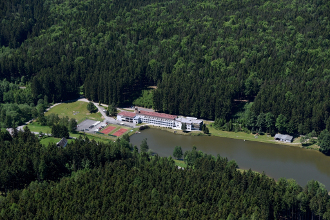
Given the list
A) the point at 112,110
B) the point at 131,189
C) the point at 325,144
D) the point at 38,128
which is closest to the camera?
the point at 131,189

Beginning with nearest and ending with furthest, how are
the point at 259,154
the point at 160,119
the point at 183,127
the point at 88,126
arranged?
the point at 259,154, the point at 183,127, the point at 88,126, the point at 160,119

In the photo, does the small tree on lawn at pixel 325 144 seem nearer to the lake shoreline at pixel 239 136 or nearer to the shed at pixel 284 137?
the lake shoreline at pixel 239 136

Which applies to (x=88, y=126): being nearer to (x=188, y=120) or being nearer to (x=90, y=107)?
(x=90, y=107)

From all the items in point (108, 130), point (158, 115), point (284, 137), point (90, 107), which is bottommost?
point (108, 130)

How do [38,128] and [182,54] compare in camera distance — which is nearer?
[38,128]

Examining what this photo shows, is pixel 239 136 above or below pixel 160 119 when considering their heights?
below

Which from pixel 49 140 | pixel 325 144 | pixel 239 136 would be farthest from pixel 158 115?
pixel 325 144

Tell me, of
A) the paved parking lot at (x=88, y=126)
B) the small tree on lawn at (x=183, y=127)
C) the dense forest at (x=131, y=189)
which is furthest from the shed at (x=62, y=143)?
the small tree on lawn at (x=183, y=127)

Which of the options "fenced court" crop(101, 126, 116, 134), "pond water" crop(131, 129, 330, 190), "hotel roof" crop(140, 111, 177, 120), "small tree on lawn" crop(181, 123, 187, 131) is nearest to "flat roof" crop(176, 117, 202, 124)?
"hotel roof" crop(140, 111, 177, 120)
